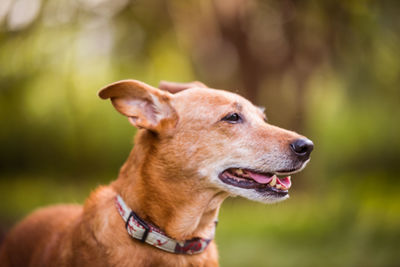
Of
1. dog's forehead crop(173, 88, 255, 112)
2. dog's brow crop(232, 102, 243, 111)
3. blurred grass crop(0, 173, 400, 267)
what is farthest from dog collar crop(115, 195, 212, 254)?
blurred grass crop(0, 173, 400, 267)

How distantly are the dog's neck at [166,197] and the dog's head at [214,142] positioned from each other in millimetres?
47

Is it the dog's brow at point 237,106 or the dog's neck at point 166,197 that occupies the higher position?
the dog's brow at point 237,106

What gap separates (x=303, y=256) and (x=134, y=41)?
5.11m

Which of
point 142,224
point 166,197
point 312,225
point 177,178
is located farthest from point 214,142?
point 312,225

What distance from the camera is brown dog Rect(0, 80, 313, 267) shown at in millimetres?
2594

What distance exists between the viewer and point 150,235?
8.32ft

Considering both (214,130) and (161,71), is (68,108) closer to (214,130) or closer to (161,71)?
(161,71)

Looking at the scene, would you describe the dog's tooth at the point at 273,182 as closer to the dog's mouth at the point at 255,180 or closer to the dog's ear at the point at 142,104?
the dog's mouth at the point at 255,180

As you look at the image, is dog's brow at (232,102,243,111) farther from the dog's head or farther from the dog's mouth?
the dog's mouth

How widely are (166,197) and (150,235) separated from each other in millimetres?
263

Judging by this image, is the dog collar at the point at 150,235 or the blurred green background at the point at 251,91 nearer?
the dog collar at the point at 150,235

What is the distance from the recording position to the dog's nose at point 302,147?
106 inches

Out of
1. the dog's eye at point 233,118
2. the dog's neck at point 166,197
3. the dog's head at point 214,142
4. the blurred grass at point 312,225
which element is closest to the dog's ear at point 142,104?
the dog's head at point 214,142

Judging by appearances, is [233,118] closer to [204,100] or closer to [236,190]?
[204,100]
